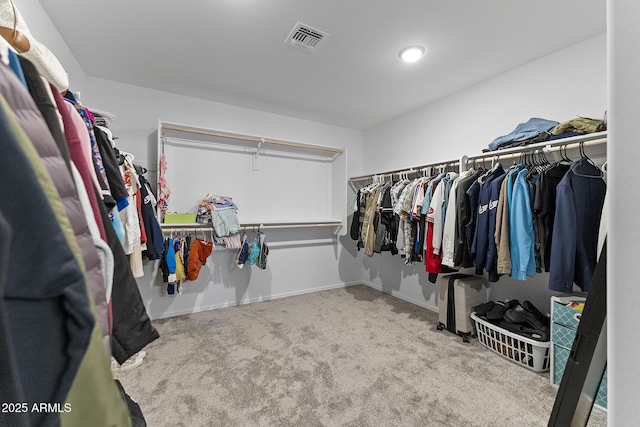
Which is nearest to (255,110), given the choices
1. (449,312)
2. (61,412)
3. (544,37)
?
(544,37)

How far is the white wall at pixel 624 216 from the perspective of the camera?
35 centimetres

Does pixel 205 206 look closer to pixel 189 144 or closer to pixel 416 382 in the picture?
pixel 189 144

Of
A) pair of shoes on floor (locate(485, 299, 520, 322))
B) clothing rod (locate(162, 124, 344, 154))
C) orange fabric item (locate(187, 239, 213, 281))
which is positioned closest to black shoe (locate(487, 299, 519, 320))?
pair of shoes on floor (locate(485, 299, 520, 322))

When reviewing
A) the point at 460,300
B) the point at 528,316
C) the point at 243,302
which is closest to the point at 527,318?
the point at 528,316

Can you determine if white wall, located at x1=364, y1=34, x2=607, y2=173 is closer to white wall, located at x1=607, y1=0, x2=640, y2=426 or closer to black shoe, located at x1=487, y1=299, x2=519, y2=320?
black shoe, located at x1=487, y1=299, x2=519, y2=320

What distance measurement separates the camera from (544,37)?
6.19 ft

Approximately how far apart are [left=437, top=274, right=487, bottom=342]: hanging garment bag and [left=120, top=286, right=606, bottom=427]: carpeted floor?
0.33 feet

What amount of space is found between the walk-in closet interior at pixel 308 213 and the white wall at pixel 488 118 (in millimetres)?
18

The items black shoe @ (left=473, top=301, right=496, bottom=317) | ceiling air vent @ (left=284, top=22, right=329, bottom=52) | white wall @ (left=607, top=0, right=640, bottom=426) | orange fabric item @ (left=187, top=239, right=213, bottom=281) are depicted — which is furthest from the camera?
orange fabric item @ (left=187, top=239, right=213, bottom=281)

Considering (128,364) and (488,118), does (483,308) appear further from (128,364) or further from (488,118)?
(128,364)

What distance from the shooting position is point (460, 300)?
2.30 metres

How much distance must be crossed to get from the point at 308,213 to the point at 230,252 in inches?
46.2

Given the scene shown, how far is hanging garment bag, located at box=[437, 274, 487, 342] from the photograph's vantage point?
89.5 inches

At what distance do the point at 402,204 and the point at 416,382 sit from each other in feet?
5.11
